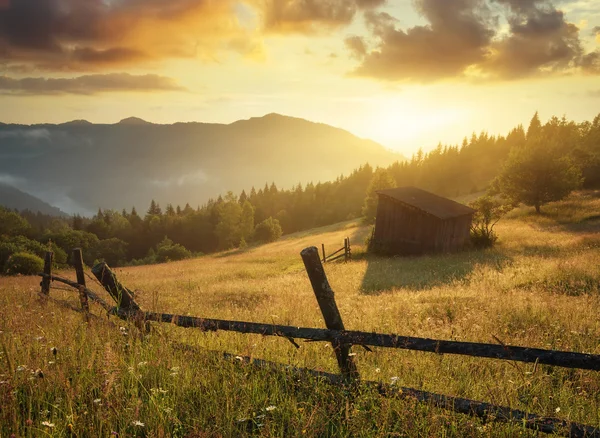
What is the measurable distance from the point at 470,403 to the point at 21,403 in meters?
4.26

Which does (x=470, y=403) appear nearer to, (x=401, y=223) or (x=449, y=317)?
(x=449, y=317)

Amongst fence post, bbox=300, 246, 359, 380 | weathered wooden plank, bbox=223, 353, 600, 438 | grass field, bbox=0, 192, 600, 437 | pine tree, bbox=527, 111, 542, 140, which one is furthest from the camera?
pine tree, bbox=527, 111, 542, 140

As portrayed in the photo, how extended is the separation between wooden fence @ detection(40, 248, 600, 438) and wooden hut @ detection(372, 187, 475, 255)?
90.2 feet

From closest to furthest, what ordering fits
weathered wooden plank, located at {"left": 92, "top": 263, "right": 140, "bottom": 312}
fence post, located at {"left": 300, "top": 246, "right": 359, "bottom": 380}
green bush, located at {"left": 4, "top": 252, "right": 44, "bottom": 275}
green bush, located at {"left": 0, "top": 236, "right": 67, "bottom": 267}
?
fence post, located at {"left": 300, "top": 246, "right": 359, "bottom": 380} < weathered wooden plank, located at {"left": 92, "top": 263, "right": 140, "bottom": 312} < green bush, located at {"left": 4, "top": 252, "right": 44, "bottom": 275} < green bush, located at {"left": 0, "top": 236, "right": 67, "bottom": 267}

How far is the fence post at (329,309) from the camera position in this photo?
4.21 m

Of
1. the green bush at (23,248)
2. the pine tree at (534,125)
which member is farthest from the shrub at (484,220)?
the pine tree at (534,125)

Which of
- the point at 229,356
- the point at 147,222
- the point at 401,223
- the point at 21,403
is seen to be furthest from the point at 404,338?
the point at 147,222

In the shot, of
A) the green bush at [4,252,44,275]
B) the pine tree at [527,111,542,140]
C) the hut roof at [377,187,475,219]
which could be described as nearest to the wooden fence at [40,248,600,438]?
the hut roof at [377,187,475,219]

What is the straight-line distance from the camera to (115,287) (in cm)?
592

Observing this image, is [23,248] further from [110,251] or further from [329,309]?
[329,309]

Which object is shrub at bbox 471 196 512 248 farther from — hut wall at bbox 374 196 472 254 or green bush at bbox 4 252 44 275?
green bush at bbox 4 252 44 275

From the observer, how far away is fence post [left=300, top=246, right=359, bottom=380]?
13.8 feet

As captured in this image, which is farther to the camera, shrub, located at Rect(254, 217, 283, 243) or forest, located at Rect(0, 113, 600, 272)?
shrub, located at Rect(254, 217, 283, 243)

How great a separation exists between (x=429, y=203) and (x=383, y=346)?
30.9 metres
